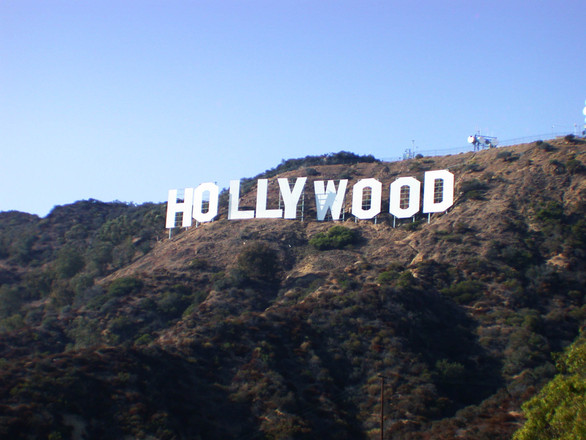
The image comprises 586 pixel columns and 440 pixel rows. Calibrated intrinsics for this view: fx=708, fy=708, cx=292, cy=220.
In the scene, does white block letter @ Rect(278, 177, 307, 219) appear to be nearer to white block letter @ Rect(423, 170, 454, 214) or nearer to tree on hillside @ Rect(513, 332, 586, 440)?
white block letter @ Rect(423, 170, 454, 214)

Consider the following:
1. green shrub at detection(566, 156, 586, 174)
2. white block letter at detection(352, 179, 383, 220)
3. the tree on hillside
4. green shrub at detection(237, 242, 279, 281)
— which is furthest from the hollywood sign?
the tree on hillside

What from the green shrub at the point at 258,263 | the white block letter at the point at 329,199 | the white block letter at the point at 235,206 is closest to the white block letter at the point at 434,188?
the white block letter at the point at 329,199

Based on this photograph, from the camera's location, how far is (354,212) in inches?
2266

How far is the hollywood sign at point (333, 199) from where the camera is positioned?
180 ft

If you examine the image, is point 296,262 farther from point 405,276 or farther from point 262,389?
point 262,389

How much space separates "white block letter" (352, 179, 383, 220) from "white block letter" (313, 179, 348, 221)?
1141 mm

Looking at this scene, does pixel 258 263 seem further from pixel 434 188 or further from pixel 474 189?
pixel 474 189

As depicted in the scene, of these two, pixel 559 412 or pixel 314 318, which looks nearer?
pixel 559 412

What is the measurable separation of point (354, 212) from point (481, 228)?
10122 millimetres

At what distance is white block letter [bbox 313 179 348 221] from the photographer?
57656mm

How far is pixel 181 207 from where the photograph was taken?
6309cm

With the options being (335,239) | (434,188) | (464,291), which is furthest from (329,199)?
(464,291)

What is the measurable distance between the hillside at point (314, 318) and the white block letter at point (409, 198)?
1.77 meters

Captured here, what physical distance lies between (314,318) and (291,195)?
716 inches
